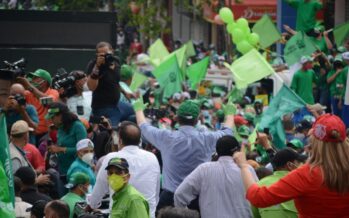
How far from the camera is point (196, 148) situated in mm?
11336

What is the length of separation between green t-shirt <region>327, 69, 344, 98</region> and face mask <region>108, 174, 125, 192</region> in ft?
33.4

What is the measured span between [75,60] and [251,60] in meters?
2.91

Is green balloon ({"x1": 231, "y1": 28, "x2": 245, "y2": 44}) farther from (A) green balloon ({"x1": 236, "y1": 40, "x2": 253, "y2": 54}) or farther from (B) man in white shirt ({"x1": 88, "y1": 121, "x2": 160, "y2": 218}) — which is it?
(B) man in white shirt ({"x1": 88, "y1": 121, "x2": 160, "y2": 218})

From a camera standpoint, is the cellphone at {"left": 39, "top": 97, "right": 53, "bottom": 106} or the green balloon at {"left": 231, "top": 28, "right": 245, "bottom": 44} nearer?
the cellphone at {"left": 39, "top": 97, "right": 53, "bottom": 106}

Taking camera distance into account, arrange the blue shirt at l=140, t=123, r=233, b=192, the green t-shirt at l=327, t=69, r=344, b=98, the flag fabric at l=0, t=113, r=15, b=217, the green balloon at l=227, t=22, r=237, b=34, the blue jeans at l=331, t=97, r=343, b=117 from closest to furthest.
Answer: the flag fabric at l=0, t=113, r=15, b=217 → the blue shirt at l=140, t=123, r=233, b=192 → the green t-shirt at l=327, t=69, r=344, b=98 → the blue jeans at l=331, t=97, r=343, b=117 → the green balloon at l=227, t=22, r=237, b=34

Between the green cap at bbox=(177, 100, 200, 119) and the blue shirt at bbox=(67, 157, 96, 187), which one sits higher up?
the green cap at bbox=(177, 100, 200, 119)

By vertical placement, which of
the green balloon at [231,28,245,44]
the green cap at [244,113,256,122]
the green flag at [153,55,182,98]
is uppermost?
the green balloon at [231,28,245,44]

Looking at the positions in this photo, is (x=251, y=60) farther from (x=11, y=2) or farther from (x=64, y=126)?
(x=11, y=2)

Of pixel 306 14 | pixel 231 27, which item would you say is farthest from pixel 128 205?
pixel 231 27

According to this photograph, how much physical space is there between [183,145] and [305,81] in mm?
8721

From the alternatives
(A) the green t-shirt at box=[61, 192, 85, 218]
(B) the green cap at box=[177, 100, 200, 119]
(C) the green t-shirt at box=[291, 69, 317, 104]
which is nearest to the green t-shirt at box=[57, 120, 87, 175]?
(A) the green t-shirt at box=[61, 192, 85, 218]

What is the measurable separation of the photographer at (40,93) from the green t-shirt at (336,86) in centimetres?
563

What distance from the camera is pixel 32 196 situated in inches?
460

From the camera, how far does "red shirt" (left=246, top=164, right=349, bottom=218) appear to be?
7.74 metres
